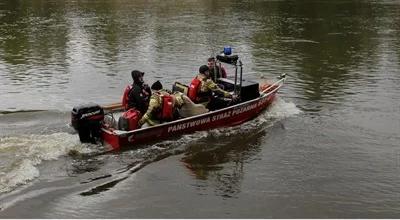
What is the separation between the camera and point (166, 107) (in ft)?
39.8

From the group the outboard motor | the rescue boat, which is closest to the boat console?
the rescue boat

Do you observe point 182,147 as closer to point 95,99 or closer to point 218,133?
point 218,133

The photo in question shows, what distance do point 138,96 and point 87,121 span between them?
4.25ft

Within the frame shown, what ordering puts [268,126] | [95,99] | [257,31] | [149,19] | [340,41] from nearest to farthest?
[268,126] → [95,99] → [340,41] → [257,31] → [149,19]

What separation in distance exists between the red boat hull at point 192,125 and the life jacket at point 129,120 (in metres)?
0.21

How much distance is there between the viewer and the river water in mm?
9438

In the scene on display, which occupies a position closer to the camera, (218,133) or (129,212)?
(129,212)

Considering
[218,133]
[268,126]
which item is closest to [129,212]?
[218,133]

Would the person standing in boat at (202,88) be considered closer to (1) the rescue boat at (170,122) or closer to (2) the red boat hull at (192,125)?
(1) the rescue boat at (170,122)

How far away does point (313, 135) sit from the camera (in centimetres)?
1347

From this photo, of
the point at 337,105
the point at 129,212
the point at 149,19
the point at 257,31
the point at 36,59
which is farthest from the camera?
the point at 149,19

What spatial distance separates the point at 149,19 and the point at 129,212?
3205 centimetres

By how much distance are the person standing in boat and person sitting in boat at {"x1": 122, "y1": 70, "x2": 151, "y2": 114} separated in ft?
5.01

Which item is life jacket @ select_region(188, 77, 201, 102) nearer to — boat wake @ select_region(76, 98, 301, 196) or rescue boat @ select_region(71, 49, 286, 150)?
rescue boat @ select_region(71, 49, 286, 150)
